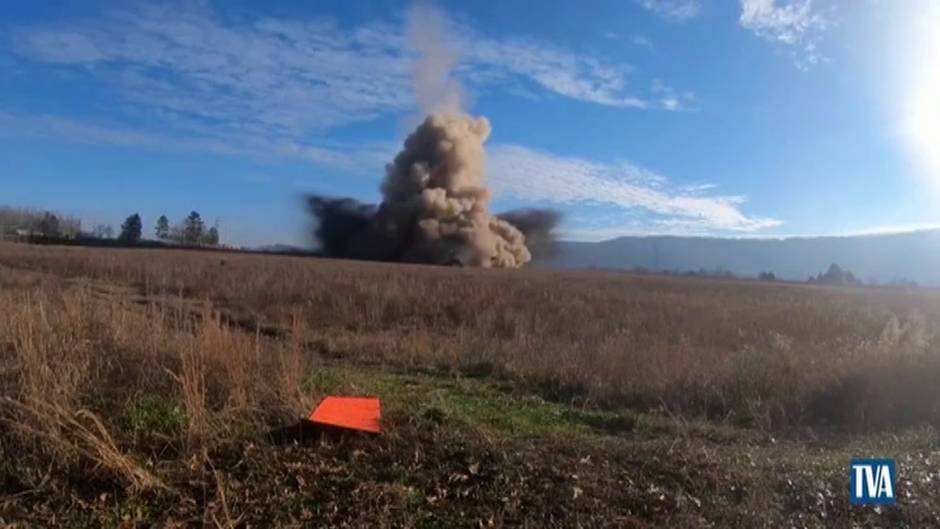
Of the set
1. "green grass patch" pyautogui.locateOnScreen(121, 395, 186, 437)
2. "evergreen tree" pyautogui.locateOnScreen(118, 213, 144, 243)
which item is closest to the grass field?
"green grass patch" pyautogui.locateOnScreen(121, 395, 186, 437)

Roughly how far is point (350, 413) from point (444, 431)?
722 mm

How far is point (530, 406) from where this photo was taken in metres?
7.67

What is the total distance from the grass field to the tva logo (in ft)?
0.29

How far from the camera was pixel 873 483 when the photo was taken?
4.94 metres

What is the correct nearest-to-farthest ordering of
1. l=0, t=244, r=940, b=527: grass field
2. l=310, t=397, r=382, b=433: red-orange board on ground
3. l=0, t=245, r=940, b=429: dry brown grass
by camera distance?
l=0, t=244, r=940, b=527: grass field, l=310, t=397, r=382, b=433: red-orange board on ground, l=0, t=245, r=940, b=429: dry brown grass

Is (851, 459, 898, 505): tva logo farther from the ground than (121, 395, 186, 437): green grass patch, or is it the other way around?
(121, 395, 186, 437): green grass patch

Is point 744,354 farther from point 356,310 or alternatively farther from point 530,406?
point 356,310

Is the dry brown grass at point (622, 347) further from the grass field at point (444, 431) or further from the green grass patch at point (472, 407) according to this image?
the green grass patch at point (472, 407)

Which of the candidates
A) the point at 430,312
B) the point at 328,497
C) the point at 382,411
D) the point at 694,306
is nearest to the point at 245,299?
the point at 430,312

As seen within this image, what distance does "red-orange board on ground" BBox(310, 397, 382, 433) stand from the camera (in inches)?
207

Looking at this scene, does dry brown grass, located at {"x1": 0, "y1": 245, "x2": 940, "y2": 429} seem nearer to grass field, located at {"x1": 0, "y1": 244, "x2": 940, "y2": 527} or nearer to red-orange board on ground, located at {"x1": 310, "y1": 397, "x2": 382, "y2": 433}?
grass field, located at {"x1": 0, "y1": 244, "x2": 940, "y2": 527}

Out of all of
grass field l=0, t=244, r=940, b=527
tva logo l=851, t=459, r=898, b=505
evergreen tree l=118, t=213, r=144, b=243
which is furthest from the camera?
evergreen tree l=118, t=213, r=144, b=243

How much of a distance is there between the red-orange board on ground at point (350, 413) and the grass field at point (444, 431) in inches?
3.7

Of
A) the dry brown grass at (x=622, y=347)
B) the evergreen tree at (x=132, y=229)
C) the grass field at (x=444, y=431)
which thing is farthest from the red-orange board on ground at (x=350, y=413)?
the evergreen tree at (x=132, y=229)
